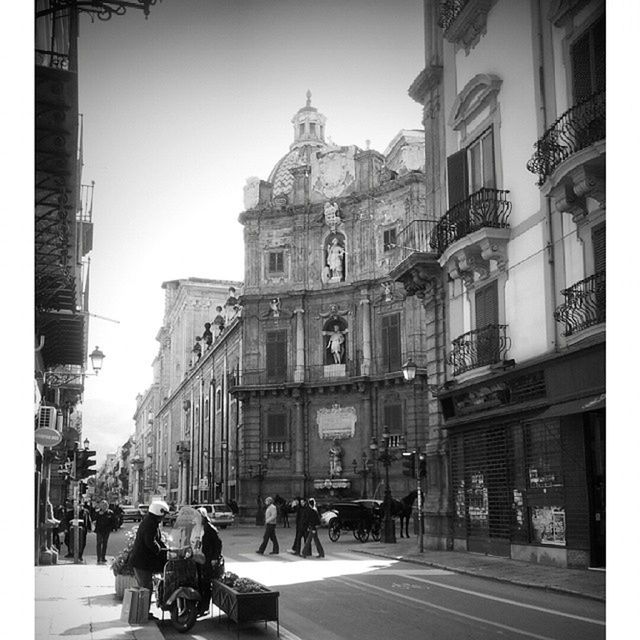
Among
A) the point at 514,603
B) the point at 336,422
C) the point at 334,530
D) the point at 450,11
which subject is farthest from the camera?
the point at 336,422

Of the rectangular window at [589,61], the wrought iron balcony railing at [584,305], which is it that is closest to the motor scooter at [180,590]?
the wrought iron balcony railing at [584,305]

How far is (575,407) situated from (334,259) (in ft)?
87.4

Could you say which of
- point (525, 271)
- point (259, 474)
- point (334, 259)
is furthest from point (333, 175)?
point (525, 271)

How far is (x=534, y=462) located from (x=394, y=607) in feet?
16.0

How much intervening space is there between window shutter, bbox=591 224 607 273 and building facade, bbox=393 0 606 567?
0.7 inches

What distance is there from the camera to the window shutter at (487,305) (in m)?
14.9

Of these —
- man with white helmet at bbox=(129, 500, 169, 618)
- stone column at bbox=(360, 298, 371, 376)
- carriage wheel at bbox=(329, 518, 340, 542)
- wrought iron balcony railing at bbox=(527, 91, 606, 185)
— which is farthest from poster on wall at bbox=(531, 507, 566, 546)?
stone column at bbox=(360, 298, 371, 376)

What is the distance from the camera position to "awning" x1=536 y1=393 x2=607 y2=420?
11.2m

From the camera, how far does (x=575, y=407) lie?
479 inches

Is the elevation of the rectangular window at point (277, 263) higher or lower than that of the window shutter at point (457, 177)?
higher

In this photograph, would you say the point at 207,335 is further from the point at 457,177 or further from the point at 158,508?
the point at 158,508

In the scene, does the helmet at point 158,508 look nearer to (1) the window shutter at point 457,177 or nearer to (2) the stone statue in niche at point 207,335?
(1) the window shutter at point 457,177

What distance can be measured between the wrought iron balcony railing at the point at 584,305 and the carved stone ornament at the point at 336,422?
80.8 ft
